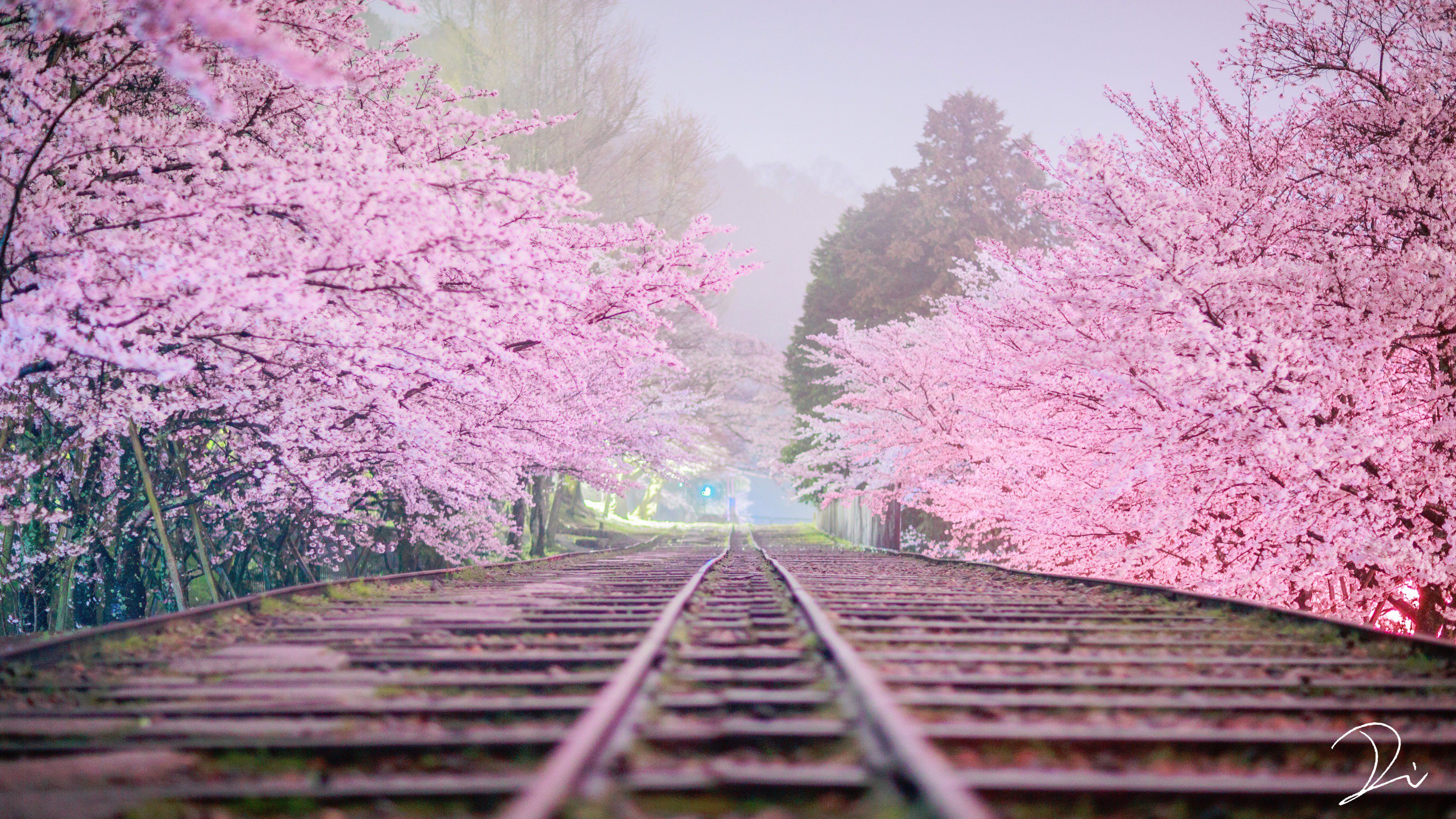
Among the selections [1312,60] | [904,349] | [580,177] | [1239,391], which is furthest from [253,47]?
[580,177]

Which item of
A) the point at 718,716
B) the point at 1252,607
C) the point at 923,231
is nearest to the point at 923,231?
the point at 923,231

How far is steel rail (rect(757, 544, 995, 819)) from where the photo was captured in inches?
71.8

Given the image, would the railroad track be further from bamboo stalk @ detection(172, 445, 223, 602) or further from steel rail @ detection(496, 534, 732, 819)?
bamboo stalk @ detection(172, 445, 223, 602)

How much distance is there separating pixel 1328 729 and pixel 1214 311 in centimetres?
574

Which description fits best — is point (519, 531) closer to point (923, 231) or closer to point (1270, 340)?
point (1270, 340)

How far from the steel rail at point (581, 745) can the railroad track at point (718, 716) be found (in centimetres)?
1

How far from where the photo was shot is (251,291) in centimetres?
539

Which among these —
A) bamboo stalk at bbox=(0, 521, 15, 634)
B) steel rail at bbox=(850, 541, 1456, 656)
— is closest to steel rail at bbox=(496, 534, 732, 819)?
steel rail at bbox=(850, 541, 1456, 656)

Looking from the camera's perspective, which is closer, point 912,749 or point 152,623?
point 912,749

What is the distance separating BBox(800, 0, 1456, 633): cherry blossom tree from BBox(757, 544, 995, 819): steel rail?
5.41m

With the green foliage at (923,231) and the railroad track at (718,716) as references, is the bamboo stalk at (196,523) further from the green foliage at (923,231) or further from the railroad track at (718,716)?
the green foliage at (923,231)

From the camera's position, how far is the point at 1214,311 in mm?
7695

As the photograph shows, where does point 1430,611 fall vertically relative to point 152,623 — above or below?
below

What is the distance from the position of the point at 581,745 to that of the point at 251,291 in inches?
187
